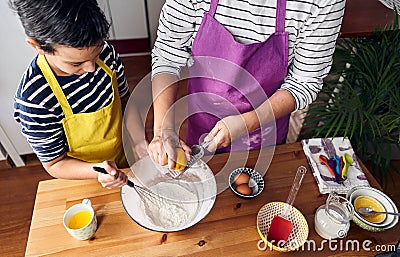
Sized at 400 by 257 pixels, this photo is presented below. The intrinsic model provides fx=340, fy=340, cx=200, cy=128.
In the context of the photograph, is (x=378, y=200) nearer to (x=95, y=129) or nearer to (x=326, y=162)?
(x=326, y=162)

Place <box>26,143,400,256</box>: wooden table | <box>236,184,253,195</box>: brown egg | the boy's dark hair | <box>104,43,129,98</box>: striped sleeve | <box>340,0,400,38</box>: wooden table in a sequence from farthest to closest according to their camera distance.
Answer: <box>340,0,400,38</box>: wooden table
<box>104,43,129,98</box>: striped sleeve
<box>236,184,253,195</box>: brown egg
<box>26,143,400,256</box>: wooden table
the boy's dark hair

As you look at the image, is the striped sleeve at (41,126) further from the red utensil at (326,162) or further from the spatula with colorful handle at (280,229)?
the red utensil at (326,162)

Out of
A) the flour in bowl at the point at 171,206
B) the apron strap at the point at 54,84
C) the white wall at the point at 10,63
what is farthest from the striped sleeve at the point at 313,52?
the white wall at the point at 10,63

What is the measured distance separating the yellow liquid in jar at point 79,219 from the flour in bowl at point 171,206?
14 cm

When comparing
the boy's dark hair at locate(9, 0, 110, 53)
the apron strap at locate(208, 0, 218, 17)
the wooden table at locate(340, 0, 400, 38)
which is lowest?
the wooden table at locate(340, 0, 400, 38)

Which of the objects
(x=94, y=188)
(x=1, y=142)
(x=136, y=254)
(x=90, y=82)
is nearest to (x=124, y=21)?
(x=1, y=142)

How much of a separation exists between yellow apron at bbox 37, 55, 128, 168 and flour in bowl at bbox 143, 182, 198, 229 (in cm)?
26

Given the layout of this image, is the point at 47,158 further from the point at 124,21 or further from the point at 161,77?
the point at 124,21

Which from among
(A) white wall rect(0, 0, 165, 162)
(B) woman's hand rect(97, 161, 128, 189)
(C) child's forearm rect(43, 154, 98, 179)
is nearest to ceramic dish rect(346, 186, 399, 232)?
(B) woman's hand rect(97, 161, 128, 189)

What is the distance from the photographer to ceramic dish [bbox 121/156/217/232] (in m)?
0.83

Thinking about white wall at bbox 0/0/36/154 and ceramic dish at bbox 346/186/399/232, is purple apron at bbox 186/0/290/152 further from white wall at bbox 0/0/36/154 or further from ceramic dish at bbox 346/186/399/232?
white wall at bbox 0/0/36/154

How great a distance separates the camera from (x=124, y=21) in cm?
242

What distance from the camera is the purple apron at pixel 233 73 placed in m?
0.93

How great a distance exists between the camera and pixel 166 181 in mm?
929
